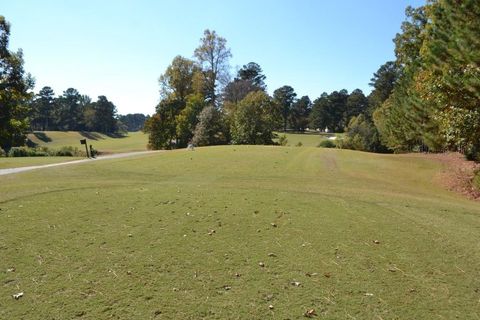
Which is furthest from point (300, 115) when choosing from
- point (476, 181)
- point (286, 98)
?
point (476, 181)

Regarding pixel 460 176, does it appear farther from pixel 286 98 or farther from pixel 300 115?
pixel 300 115

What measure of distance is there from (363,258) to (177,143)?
157 ft

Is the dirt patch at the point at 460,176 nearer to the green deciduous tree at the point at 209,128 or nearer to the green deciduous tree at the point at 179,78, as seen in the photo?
the green deciduous tree at the point at 209,128

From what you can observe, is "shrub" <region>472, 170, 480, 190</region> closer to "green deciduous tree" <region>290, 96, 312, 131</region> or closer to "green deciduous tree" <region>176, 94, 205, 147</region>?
"green deciduous tree" <region>176, 94, 205, 147</region>

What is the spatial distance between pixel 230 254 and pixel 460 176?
17941 mm

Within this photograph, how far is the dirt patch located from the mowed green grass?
22.1 ft

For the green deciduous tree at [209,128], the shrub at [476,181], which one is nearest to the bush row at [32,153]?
the green deciduous tree at [209,128]

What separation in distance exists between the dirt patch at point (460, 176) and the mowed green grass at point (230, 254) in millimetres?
6738

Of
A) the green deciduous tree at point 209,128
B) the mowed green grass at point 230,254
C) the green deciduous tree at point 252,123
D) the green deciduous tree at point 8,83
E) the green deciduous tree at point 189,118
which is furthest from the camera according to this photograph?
the green deciduous tree at point 189,118

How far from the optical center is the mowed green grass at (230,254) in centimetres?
469

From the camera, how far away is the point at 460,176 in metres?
19.5

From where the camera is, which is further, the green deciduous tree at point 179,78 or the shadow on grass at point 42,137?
the shadow on grass at point 42,137

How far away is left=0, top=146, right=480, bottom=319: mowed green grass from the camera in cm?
469

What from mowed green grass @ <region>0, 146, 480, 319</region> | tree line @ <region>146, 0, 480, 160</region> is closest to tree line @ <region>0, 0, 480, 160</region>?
tree line @ <region>146, 0, 480, 160</region>
